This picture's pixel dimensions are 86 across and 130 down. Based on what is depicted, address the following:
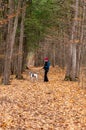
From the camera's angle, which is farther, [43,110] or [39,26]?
[39,26]

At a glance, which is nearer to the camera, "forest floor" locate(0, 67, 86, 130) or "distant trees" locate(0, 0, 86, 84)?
"forest floor" locate(0, 67, 86, 130)

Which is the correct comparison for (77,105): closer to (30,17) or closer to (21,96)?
(21,96)

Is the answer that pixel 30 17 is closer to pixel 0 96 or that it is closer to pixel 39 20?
pixel 39 20

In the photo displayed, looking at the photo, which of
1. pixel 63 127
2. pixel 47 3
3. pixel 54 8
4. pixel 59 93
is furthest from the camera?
pixel 54 8

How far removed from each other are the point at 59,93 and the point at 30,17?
14275 millimetres

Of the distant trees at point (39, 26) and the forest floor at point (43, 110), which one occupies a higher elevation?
the distant trees at point (39, 26)

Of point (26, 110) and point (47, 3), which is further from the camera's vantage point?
point (47, 3)

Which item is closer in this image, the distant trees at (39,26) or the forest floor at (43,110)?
the forest floor at (43,110)

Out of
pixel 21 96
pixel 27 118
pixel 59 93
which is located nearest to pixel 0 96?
pixel 21 96

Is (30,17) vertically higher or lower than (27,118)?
higher

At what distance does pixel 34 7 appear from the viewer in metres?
30.3

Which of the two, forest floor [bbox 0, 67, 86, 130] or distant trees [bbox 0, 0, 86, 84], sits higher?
distant trees [bbox 0, 0, 86, 84]

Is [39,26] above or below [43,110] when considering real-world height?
above

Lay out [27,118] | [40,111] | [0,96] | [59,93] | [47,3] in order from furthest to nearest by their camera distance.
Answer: [47,3]
[59,93]
[0,96]
[40,111]
[27,118]
